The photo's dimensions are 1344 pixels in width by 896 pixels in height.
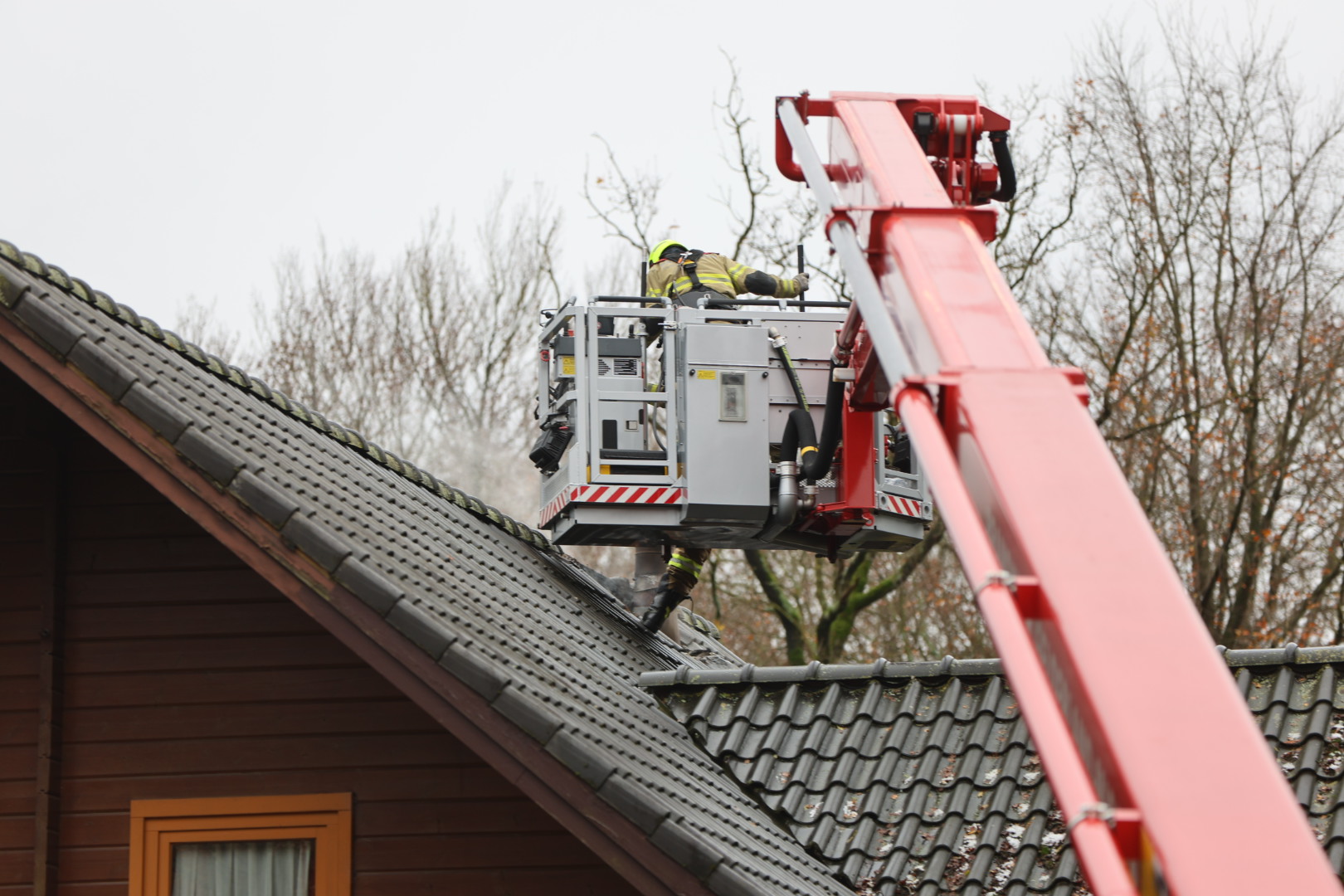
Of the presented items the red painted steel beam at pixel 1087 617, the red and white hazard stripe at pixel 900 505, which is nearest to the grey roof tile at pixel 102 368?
the red painted steel beam at pixel 1087 617

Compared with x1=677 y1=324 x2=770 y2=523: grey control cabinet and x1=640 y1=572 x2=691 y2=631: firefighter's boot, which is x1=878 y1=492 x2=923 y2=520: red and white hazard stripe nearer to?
x1=677 y1=324 x2=770 y2=523: grey control cabinet

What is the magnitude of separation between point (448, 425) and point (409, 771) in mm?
25341

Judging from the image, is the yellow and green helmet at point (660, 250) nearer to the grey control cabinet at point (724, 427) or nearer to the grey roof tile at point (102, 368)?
the grey control cabinet at point (724, 427)

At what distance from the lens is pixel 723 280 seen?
39.0ft

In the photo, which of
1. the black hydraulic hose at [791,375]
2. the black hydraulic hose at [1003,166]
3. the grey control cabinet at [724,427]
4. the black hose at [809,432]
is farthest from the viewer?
the black hydraulic hose at [791,375]

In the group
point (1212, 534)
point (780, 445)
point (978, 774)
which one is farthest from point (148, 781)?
point (1212, 534)

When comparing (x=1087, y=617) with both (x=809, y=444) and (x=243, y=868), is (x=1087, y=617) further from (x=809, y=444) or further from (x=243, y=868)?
(x=809, y=444)

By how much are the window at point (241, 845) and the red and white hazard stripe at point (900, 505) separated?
501 cm

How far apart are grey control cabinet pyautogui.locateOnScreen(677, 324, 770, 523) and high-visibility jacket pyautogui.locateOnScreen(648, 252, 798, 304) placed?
752 millimetres

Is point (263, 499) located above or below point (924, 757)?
below

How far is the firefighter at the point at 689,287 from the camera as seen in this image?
38.5 feet

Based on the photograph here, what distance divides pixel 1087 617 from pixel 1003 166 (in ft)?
16.0

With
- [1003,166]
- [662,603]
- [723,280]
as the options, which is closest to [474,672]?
[1003,166]

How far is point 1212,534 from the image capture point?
26.5 meters
